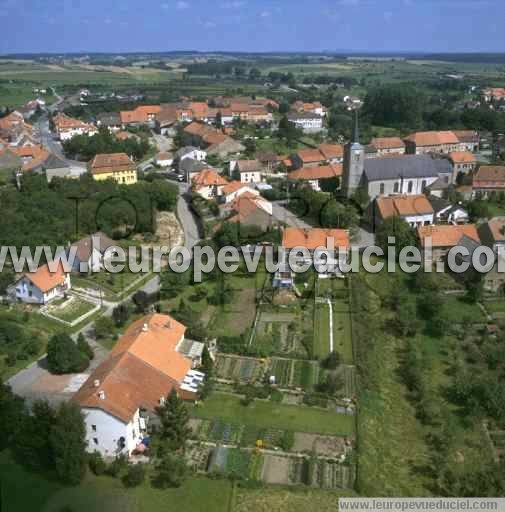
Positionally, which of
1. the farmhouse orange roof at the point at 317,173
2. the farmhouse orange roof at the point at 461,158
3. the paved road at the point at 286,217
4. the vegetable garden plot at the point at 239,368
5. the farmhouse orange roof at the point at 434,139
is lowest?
the vegetable garden plot at the point at 239,368

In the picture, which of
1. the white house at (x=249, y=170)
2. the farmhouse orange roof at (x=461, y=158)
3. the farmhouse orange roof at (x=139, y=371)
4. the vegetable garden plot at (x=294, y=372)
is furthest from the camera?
the farmhouse orange roof at (x=461, y=158)

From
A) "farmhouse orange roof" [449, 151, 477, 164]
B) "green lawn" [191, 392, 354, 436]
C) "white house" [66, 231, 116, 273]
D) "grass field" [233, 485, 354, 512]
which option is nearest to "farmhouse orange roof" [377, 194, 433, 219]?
"farmhouse orange roof" [449, 151, 477, 164]

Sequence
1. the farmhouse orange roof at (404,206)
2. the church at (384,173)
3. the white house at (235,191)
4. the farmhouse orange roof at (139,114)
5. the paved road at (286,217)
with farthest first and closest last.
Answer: the farmhouse orange roof at (139,114) → the church at (384,173) → the white house at (235,191) → the paved road at (286,217) → the farmhouse orange roof at (404,206)

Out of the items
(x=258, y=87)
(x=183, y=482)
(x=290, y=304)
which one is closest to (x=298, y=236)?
(x=290, y=304)

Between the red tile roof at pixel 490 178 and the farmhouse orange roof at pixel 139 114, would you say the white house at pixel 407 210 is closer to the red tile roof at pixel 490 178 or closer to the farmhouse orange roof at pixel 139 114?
the red tile roof at pixel 490 178

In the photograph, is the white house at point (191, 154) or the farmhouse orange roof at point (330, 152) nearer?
the farmhouse orange roof at point (330, 152)

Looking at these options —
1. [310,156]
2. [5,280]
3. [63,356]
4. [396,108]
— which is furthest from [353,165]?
[396,108]

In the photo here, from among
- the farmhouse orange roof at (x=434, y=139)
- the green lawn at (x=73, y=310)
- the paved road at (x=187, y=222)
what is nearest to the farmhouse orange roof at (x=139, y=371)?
the green lawn at (x=73, y=310)

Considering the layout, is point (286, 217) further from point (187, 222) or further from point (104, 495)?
point (104, 495)
